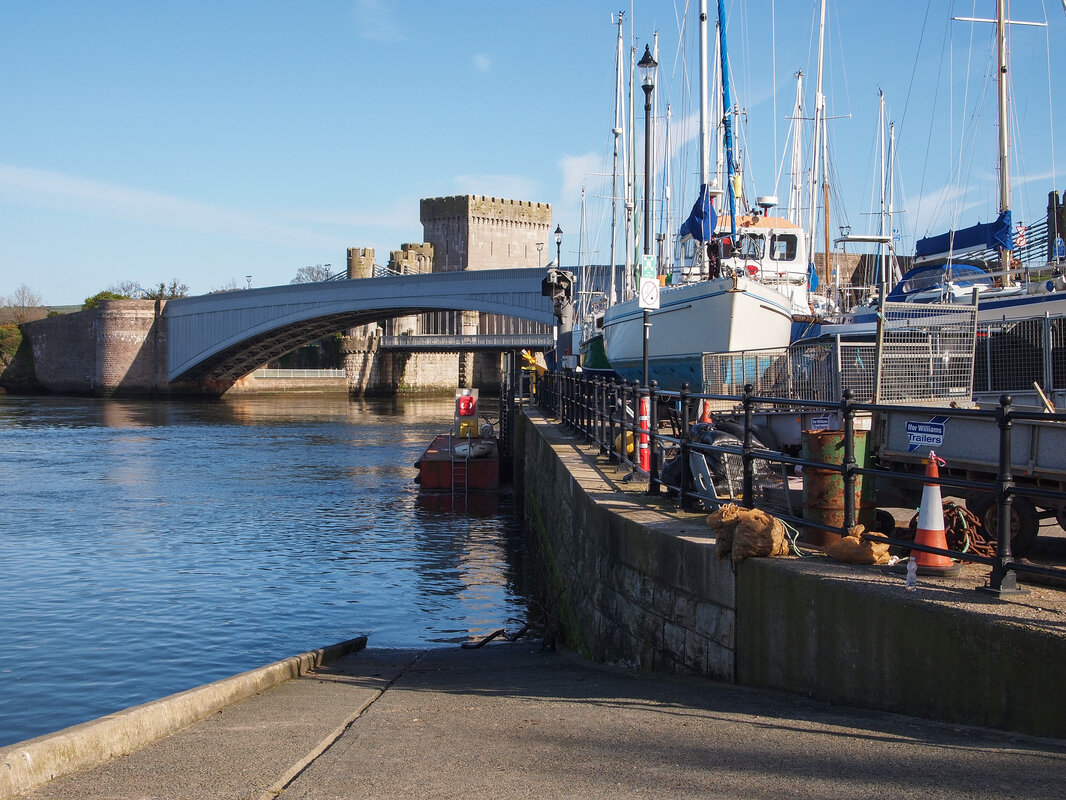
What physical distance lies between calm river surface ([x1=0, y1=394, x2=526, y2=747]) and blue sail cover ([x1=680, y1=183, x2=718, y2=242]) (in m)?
7.76

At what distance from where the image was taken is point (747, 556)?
19.0 ft

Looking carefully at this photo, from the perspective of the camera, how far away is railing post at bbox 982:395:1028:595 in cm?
481

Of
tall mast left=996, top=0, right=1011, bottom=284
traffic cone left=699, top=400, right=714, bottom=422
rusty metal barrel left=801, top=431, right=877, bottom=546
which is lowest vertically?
rusty metal barrel left=801, top=431, right=877, bottom=546

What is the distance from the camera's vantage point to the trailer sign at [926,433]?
6.54 metres

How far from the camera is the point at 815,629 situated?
5.21 metres

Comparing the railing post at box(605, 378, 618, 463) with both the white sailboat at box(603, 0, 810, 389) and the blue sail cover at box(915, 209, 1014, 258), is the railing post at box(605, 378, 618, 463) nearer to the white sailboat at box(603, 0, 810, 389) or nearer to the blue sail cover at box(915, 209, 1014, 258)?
the white sailboat at box(603, 0, 810, 389)

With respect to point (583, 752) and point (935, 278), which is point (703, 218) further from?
A: point (583, 752)

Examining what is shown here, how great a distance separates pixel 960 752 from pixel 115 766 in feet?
12.3

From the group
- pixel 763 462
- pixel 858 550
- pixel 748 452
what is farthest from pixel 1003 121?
pixel 858 550

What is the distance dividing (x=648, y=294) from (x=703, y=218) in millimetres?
10027

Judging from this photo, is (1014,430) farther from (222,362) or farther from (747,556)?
(222,362)

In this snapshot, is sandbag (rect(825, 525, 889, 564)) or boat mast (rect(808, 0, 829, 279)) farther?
boat mast (rect(808, 0, 829, 279))

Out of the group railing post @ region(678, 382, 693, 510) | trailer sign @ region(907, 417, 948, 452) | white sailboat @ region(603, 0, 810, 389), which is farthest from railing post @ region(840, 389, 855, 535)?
white sailboat @ region(603, 0, 810, 389)

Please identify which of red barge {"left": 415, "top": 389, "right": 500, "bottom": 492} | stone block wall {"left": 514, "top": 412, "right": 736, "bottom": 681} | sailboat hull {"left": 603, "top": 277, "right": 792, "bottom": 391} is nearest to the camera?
stone block wall {"left": 514, "top": 412, "right": 736, "bottom": 681}
